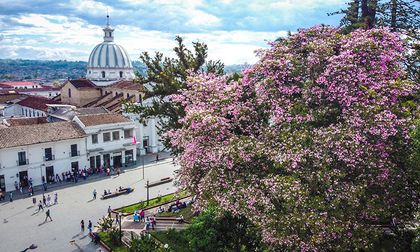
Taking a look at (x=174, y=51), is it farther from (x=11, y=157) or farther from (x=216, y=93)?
(x=11, y=157)

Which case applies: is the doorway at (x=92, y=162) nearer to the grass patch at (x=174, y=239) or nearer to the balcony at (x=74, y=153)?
the balcony at (x=74, y=153)

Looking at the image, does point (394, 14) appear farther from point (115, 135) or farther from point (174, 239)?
point (115, 135)

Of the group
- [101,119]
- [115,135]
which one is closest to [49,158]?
[101,119]

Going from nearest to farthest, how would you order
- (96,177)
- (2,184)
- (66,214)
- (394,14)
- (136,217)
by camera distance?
(394,14), (136,217), (66,214), (2,184), (96,177)

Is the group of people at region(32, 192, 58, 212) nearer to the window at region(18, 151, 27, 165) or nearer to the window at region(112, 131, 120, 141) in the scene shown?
the window at region(18, 151, 27, 165)

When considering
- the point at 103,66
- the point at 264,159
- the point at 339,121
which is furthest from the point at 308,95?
the point at 103,66

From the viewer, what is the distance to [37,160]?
3484cm

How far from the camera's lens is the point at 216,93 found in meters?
16.1

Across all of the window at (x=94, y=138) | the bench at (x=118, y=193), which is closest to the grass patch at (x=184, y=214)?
the bench at (x=118, y=193)

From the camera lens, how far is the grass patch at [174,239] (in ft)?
68.1

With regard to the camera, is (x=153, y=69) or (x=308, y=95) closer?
(x=308, y=95)

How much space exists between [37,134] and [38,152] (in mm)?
1618

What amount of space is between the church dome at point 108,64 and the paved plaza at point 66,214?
34464 mm

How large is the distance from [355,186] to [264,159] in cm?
291
